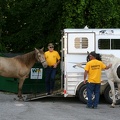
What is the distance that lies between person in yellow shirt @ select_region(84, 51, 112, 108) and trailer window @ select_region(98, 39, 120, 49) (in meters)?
1.00

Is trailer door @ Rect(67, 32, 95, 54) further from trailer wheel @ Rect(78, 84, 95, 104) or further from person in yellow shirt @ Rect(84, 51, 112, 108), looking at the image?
trailer wheel @ Rect(78, 84, 95, 104)

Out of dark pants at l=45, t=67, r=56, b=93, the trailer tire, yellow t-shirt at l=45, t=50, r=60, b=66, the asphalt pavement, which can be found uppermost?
yellow t-shirt at l=45, t=50, r=60, b=66

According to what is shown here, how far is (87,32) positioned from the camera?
12430mm

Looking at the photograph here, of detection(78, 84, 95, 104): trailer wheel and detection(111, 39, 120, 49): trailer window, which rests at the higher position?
detection(111, 39, 120, 49): trailer window

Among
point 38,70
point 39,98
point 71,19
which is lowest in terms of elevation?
point 39,98

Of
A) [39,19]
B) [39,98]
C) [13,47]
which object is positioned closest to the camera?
[39,98]

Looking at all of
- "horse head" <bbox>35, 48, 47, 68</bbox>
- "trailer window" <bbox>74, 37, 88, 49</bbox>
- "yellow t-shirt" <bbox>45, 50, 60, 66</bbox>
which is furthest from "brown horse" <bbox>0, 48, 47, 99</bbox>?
"trailer window" <bbox>74, 37, 88, 49</bbox>

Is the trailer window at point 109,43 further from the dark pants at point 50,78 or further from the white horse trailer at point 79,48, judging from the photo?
the dark pants at point 50,78

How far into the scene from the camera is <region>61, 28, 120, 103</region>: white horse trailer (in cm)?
1241

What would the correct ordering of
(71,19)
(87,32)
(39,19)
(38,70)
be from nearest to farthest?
(87,32), (38,70), (71,19), (39,19)

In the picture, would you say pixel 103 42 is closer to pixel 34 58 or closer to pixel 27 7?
pixel 34 58

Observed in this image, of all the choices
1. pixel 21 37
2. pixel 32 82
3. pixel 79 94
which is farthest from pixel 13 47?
pixel 79 94

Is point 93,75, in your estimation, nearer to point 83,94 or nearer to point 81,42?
point 83,94

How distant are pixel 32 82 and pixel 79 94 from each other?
2960 millimetres
